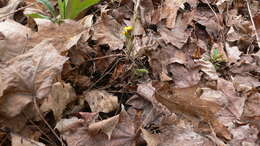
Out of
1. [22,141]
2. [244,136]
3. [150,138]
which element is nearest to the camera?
[22,141]

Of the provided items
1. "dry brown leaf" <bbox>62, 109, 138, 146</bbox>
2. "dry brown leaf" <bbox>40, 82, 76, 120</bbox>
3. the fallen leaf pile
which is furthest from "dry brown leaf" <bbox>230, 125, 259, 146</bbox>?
"dry brown leaf" <bbox>40, 82, 76, 120</bbox>

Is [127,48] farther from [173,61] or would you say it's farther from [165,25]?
A: [165,25]

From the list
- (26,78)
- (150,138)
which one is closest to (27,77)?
(26,78)

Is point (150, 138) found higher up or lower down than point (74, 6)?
lower down

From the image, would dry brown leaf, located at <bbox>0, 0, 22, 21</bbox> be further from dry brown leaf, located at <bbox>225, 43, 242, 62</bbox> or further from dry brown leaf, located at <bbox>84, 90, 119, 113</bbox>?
dry brown leaf, located at <bbox>225, 43, 242, 62</bbox>

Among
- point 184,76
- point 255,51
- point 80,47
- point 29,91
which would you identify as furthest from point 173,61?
point 29,91

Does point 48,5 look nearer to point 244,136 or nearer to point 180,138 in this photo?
point 180,138

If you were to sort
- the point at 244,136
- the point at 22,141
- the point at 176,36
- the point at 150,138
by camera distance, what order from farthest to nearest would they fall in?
the point at 176,36 < the point at 244,136 < the point at 150,138 < the point at 22,141

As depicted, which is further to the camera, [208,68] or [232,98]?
[208,68]
